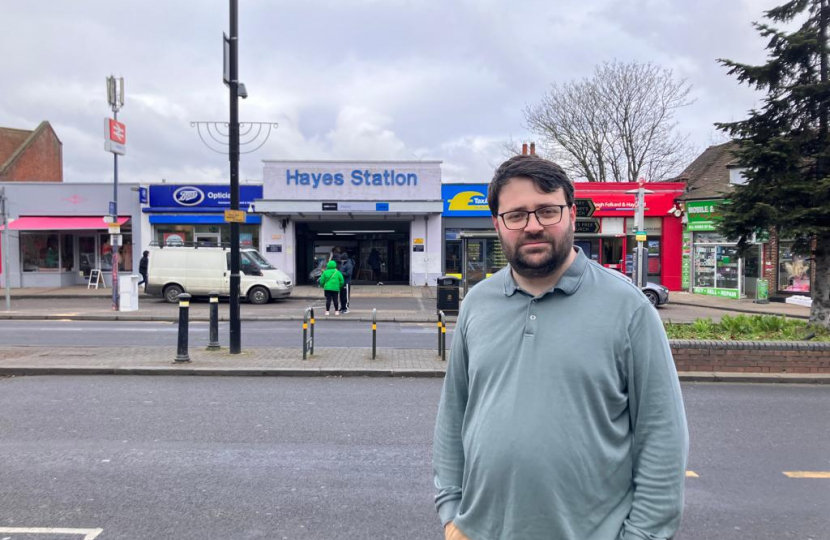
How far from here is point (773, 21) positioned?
9.72m

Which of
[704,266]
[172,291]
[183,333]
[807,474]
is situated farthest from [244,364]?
[704,266]

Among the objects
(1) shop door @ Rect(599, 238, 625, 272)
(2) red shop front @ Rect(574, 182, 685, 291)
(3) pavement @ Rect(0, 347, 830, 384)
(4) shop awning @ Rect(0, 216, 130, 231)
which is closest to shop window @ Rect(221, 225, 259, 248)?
(4) shop awning @ Rect(0, 216, 130, 231)

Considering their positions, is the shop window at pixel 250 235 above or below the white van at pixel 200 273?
above

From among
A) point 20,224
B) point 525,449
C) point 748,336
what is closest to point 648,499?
point 525,449

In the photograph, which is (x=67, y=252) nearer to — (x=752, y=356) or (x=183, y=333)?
(x=183, y=333)

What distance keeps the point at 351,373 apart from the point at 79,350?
5.00 meters

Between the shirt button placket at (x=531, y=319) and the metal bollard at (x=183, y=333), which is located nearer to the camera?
the shirt button placket at (x=531, y=319)

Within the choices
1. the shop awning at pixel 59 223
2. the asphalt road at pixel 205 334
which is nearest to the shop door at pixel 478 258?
the asphalt road at pixel 205 334

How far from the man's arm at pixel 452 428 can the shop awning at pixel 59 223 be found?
2588 cm

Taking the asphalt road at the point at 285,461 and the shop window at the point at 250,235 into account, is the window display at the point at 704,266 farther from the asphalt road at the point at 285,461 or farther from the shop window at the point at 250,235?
the shop window at the point at 250,235

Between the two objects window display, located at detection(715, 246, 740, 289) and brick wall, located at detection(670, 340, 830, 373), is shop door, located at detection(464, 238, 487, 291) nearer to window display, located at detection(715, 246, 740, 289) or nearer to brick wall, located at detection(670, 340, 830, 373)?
window display, located at detection(715, 246, 740, 289)

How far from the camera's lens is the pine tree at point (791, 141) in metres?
9.31

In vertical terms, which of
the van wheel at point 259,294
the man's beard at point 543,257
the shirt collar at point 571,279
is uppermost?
the man's beard at point 543,257

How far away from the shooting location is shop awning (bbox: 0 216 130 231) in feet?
81.3
